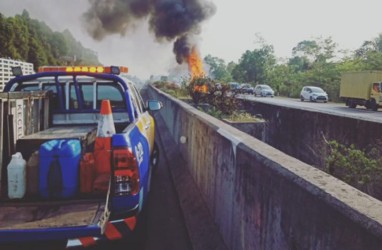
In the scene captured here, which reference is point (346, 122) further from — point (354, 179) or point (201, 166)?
point (201, 166)

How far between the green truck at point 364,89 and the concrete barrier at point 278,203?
23248mm

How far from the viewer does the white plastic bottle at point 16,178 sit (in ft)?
11.3

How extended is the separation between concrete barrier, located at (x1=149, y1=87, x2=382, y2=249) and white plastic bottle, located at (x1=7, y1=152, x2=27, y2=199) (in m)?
1.92

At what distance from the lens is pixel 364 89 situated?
26266mm

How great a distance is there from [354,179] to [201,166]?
2463 millimetres

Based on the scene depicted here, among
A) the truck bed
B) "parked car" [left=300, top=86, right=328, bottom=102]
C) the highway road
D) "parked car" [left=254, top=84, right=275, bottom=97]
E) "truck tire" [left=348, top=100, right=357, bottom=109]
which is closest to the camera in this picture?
the truck bed

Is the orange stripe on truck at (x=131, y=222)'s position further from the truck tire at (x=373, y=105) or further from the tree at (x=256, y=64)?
the tree at (x=256, y=64)

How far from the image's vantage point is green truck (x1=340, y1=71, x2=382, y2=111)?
2523cm

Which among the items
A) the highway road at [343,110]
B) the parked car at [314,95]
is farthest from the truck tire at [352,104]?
the parked car at [314,95]

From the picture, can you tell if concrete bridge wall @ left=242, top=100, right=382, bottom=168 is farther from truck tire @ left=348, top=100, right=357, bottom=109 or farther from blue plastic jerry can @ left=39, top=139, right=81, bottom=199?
truck tire @ left=348, top=100, right=357, bottom=109

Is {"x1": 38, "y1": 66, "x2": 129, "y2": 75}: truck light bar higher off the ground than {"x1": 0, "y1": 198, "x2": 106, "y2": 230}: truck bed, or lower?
higher

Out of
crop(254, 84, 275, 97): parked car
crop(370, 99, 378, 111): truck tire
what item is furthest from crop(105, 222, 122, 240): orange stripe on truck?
crop(254, 84, 275, 97): parked car

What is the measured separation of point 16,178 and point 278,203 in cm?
225

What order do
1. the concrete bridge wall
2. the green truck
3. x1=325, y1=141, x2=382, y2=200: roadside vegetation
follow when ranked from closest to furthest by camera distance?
1. x1=325, y1=141, x2=382, y2=200: roadside vegetation
2. the concrete bridge wall
3. the green truck
